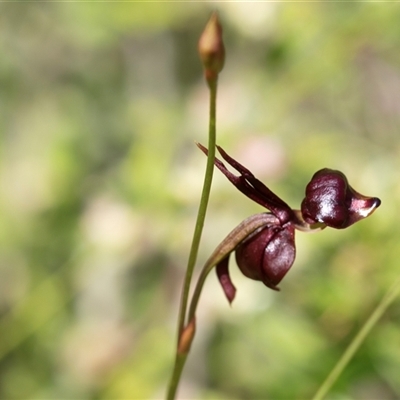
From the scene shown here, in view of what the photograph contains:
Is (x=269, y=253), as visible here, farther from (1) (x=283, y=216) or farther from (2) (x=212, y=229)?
(2) (x=212, y=229)

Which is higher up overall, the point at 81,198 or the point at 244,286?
the point at 81,198

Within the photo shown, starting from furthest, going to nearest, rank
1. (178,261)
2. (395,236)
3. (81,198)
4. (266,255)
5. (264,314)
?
(81,198) < (178,261) < (264,314) < (395,236) < (266,255)

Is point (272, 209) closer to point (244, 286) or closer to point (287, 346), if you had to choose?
point (287, 346)

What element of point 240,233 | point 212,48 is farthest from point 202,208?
point 212,48

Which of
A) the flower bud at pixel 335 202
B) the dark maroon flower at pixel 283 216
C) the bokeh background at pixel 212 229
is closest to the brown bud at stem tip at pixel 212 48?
the dark maroon flower at pixel 283 216

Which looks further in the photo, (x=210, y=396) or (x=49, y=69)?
(x=49, y=69)

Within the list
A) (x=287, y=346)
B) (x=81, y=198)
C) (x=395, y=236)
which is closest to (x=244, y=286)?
(x=287, y=346)

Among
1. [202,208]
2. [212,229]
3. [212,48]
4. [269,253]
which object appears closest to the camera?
[212,48]

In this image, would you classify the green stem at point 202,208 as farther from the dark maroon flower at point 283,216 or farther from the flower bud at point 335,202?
the flower bud at point 335,202
